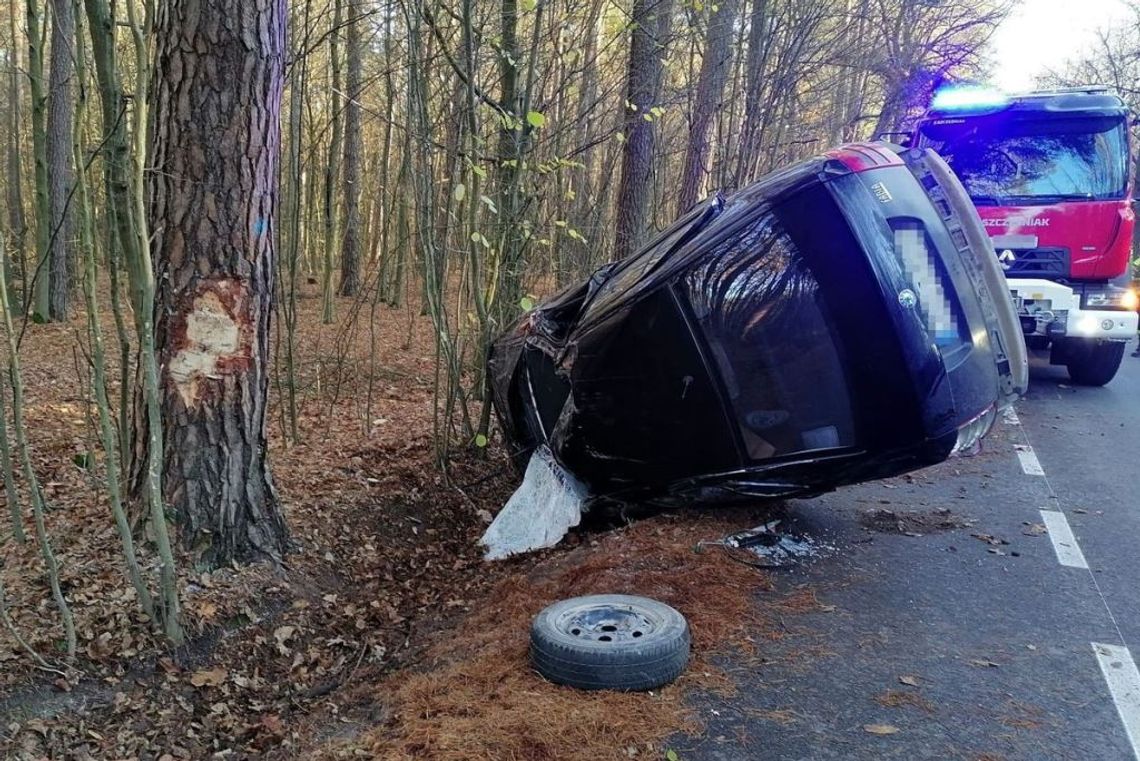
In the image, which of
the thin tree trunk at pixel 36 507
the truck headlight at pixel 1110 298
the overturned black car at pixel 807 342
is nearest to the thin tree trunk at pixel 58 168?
the thin tree trunk at pixel 36 507

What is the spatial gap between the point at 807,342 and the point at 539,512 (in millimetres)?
2021

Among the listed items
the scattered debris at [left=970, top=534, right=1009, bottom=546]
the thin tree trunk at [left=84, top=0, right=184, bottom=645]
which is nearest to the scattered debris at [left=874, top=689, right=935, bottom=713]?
the scattered debris at [left=970, top=534, right=1009, bottom=546]

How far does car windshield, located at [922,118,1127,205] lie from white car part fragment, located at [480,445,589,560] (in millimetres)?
7282

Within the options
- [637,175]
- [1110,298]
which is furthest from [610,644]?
[1110,298]

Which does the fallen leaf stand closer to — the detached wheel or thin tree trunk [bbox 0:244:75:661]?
thin tree trunk [bbox 0:244:75:661]

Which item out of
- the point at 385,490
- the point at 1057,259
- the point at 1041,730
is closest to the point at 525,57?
the point at 385,490

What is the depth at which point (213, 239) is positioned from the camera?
3867mm

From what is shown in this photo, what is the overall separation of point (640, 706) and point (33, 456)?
4761 millimetres

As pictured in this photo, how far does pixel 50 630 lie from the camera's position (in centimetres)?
341

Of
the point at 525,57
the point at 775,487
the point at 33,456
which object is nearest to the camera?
the point at 775,487

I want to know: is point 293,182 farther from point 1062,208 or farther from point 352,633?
point 1062,208

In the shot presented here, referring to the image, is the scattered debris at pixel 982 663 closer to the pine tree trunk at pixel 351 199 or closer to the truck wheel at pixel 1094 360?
the truck wheel at pixel 1094 360

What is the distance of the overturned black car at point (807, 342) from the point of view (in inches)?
153

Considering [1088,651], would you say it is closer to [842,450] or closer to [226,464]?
[842,450]
